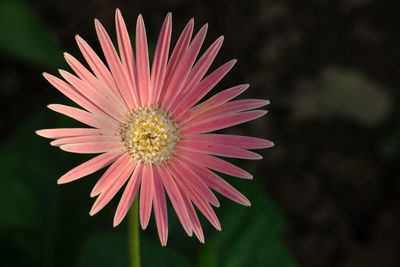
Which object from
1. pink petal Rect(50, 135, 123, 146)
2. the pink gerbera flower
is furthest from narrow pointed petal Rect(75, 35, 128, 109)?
pink petal Rect(50, 135, 123, 146)

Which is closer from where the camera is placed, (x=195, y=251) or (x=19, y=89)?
(x=195, y=251)

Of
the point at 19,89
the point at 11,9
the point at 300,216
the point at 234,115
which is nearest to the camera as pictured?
the point at 234,115

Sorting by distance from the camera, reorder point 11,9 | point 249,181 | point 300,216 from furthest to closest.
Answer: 1. point 300,216
2. point 11,9
3. point 249,181

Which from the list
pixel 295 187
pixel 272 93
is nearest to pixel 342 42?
pixel 272 93

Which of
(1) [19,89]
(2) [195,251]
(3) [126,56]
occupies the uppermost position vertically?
(1) [19,89]

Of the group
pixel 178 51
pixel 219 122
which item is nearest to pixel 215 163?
pixel 219 122

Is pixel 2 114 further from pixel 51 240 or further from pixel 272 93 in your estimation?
pixel 272 93

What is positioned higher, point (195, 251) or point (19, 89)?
point (19, 89)

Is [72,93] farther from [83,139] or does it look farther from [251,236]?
[251,236]

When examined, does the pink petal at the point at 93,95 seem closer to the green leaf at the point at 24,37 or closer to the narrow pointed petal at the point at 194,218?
the narrow pointed petal at the point at 194,218
